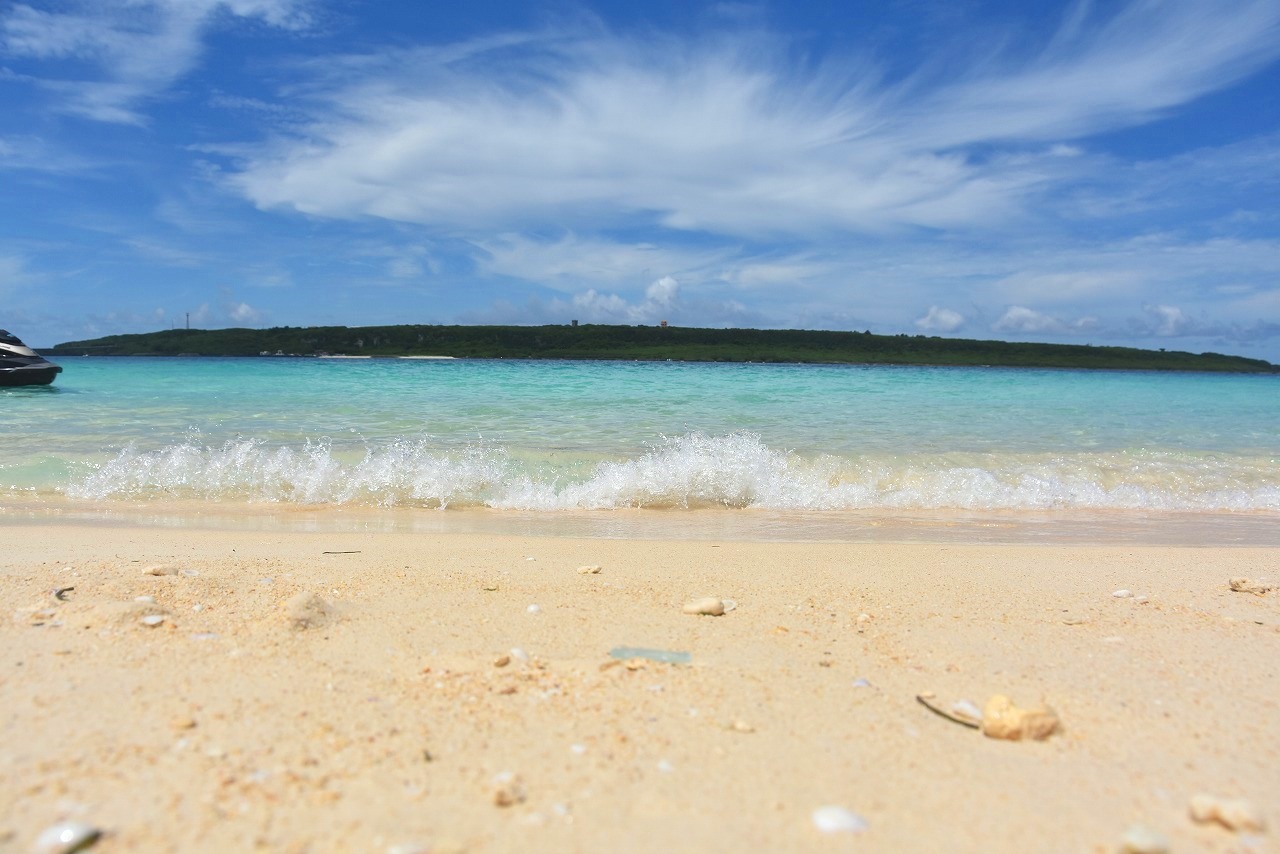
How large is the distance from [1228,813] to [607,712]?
64.4 inches

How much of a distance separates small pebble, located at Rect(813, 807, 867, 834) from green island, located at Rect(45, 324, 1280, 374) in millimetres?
56109

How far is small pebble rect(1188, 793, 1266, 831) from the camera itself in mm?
1825

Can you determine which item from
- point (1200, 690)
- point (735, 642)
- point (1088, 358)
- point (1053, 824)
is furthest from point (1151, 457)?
point (1088, 358)

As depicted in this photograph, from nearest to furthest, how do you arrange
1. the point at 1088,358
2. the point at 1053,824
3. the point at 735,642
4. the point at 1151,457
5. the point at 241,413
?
the point at 1053,824, the point at 735,642, the point at 1151,457, the point at 241,413, the point at 1088,358

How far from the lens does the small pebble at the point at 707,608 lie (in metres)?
3.59

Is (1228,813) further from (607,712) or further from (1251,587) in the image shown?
(1251,587)

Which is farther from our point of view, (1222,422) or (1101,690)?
(1222,422)

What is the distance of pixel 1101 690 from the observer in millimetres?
→ 2725

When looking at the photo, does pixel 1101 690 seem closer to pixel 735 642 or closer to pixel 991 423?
pixel 735 642

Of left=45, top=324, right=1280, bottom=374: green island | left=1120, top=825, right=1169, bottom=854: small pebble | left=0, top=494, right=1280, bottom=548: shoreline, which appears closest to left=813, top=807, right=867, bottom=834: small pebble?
left=1120, top=825, right=1169, bottom=854: small pebble

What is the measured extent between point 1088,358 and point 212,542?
80.3 meters

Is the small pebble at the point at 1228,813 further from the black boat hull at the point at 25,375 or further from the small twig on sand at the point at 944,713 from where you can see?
the black boat hull at the point at 25,375

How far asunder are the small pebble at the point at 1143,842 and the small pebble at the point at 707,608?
1965 mm

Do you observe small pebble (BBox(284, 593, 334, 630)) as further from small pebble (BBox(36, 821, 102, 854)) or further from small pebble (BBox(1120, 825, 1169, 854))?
small pebble (BBox(1120, 825, 1169, 854))
